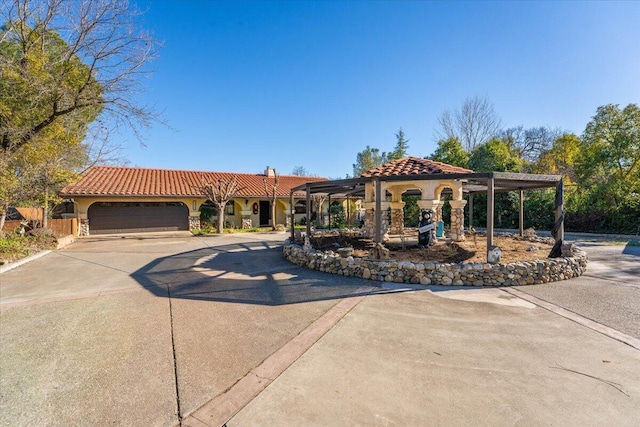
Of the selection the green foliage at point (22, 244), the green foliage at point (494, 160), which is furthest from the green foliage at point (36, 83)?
the green foliage at point (494, 160)

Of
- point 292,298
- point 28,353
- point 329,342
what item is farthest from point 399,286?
point 28,353

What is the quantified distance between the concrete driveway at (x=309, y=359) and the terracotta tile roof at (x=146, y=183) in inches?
544

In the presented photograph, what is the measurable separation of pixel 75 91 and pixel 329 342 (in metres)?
11.8

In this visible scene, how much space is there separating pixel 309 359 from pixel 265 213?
2267 centimetres

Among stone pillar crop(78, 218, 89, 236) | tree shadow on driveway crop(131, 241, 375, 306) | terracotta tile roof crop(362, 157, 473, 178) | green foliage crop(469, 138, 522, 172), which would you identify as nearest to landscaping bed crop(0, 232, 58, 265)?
stone pillar crop(78, 218, 89, 236)

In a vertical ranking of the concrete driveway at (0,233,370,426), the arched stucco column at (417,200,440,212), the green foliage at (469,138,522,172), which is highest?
the green foliage at (469,138,522,172)

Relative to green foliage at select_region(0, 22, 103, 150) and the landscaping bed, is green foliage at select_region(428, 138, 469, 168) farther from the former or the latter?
the landscaping bed

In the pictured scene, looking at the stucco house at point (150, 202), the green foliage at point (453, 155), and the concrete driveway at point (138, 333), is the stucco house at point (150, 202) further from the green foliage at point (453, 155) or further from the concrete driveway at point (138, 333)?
the green foliage at point (453, 155)

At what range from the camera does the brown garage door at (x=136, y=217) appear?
19.4 meters

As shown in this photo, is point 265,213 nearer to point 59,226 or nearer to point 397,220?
point 59,226

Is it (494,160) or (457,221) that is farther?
(494,160)

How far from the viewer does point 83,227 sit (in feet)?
61.3

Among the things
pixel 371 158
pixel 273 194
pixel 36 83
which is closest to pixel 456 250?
pixel 36 83

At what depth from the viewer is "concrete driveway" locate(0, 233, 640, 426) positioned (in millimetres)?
2775
